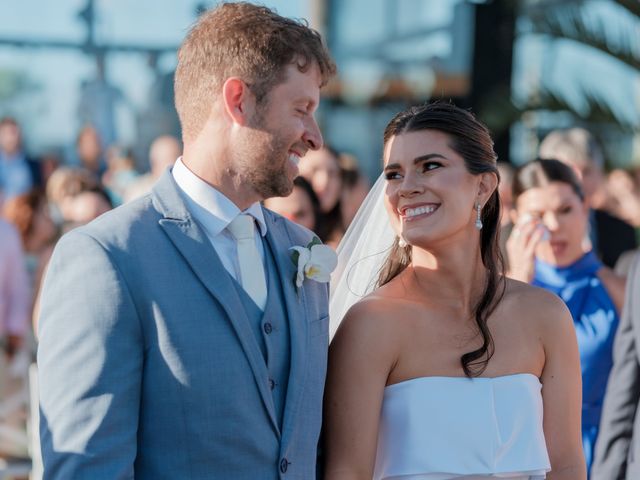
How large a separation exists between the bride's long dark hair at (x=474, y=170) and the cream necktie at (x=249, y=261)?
0.79 metres

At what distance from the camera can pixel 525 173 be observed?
527cm

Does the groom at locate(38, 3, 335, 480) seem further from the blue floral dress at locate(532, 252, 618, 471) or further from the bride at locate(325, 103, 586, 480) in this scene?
the blue floral dress at locate(532, 252, 618, 471)

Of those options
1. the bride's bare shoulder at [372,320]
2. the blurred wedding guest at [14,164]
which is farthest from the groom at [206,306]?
the blurred wedding guest at [14,164]

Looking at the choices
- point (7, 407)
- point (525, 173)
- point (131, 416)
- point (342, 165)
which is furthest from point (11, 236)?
point (131, 416)

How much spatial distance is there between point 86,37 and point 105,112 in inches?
31.0

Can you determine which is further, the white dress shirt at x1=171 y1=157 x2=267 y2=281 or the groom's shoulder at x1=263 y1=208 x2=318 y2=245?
the groom's shoulder at x1=263 y1=208 x2=318 y2=245

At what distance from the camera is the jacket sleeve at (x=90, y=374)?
2455 millimetres

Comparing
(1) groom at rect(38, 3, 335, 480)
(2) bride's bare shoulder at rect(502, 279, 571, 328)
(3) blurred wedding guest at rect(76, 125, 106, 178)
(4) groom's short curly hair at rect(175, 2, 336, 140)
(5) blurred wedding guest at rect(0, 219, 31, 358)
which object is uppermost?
(4) groom's short curly hair at rect(175, 2, 336, 140)

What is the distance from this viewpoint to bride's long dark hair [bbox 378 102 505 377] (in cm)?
338

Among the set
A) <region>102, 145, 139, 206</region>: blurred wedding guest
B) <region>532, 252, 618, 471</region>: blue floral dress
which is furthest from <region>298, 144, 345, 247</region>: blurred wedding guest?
<region>102, 145, 139, 206</region>: blurred wedding guest

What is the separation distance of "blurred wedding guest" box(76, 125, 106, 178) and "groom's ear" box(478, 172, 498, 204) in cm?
820

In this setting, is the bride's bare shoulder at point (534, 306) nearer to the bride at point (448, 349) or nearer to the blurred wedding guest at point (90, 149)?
the bride at point (448, 349)

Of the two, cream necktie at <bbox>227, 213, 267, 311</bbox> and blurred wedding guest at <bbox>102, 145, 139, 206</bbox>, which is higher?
cream necktie at <bbox>227, 213, 267, 311</bbox>

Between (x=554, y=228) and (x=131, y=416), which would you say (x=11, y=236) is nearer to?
(x=554, y=228)
